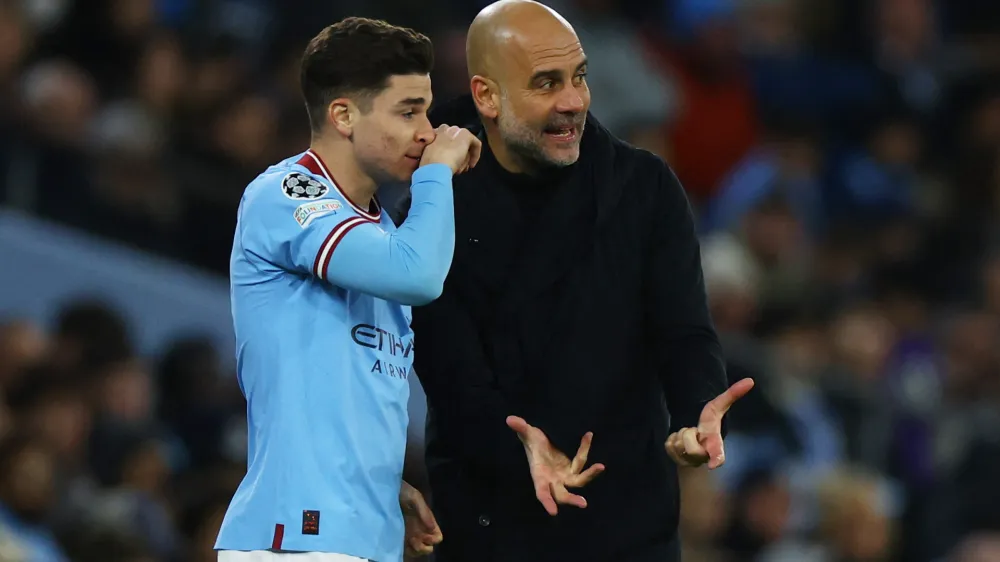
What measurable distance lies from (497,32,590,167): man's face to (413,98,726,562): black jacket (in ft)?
0.51

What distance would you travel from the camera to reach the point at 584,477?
378 centimetres

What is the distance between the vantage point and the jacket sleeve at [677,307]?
13.4 feet

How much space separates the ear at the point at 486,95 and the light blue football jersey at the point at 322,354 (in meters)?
0.54

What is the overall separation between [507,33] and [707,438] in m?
1.03

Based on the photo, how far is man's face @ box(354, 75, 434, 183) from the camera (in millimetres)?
3770

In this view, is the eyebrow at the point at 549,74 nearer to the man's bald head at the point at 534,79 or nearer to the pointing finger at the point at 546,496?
the man's bald head at the point at 534,79

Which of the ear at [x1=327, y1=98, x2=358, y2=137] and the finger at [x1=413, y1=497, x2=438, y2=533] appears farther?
the finger at [x1=413, y1=497, x2=438, y2=533]

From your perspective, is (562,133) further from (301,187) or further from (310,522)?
(310,522)

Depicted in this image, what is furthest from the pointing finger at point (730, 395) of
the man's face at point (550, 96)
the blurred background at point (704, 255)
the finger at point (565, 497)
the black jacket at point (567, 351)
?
the blurred background at point (704, 255)

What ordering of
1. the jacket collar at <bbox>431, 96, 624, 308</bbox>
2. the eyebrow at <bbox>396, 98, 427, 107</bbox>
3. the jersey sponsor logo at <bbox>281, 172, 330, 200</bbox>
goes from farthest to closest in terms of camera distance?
the jacket collar at <bbox>431, 96, 624, 308</bbox> < the eyebrow at <bbox>396, 98, 427, 107</bbox> < the jersey sponsor logo at <bbox>281, 172, 330, 200</bbox>

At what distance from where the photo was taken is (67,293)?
26.5 feet

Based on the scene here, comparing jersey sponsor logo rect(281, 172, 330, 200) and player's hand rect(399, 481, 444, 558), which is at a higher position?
jersey sponsor logo rect(281, 172, 330, 200)

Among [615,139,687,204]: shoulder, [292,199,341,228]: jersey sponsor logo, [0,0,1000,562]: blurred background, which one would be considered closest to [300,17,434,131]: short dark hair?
[292,199,341,228]: jersey sponsor logo

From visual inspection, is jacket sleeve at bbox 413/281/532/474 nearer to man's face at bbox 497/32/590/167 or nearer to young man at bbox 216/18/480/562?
young man at bbox 216/18/480/562
